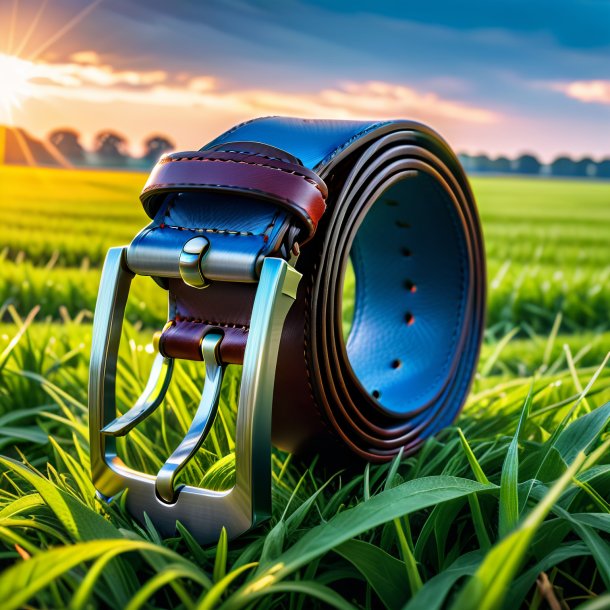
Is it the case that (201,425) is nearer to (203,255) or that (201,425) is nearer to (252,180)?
(203,255)

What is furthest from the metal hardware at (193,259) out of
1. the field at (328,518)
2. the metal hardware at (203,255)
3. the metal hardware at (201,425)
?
the field at (328,518)

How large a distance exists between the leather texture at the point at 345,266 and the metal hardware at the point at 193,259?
5 centimetres

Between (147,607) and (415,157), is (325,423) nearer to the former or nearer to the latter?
(147,607)

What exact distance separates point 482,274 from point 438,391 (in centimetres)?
40

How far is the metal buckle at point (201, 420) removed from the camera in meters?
1.15

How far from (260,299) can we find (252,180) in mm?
217

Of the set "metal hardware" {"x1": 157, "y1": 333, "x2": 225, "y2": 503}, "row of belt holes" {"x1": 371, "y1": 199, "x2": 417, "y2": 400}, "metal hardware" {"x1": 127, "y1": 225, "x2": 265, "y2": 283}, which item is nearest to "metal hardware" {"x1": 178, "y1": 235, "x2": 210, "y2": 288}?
"metal hardware" {"x1": 127, "y1": 225, "x2": 265, "y2": 283}

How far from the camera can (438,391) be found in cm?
187

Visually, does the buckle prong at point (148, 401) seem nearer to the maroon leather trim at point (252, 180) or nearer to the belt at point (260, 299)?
the belt at point (260, 299)

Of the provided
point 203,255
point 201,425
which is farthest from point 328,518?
point 203,255

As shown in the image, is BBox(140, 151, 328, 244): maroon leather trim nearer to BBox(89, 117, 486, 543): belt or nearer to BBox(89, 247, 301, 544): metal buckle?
BBox(89, 117, 486, 543): belt

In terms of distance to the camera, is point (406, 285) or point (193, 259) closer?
point (193, 259)

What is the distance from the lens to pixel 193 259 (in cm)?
121

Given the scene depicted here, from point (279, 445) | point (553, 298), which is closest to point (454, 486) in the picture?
point (279, 445)
